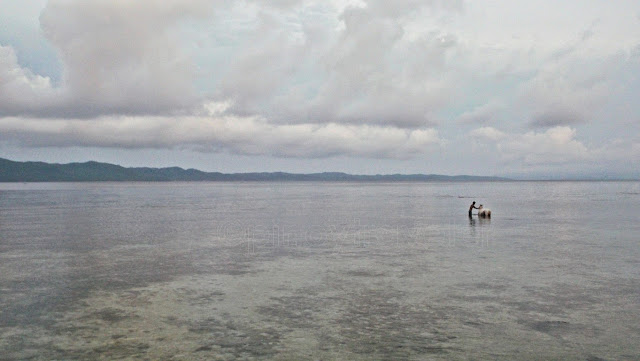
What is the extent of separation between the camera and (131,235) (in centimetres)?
2819

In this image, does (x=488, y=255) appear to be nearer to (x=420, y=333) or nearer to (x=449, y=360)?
(x=420, y=333)

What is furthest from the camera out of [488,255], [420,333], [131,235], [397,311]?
[131,235]

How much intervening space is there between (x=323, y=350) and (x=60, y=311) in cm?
693

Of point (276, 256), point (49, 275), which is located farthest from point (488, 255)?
point (49, 275)

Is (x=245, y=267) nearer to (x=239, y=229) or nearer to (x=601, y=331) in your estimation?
(x=601, y=331)

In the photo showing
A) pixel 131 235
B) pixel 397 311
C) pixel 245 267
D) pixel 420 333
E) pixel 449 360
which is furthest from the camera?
pixel 131 235

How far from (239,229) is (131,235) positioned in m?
6.49

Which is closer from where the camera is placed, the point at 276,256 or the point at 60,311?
the point at 60,311

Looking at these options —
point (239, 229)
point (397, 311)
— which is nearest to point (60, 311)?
point (397, 311)

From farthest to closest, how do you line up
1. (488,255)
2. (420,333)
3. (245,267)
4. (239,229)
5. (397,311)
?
(239,229)
(488,255)
(245,267)
(397,311)
(420,333)

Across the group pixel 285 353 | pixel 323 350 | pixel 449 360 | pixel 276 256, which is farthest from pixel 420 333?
pixel 276 256

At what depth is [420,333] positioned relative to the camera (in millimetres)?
10344

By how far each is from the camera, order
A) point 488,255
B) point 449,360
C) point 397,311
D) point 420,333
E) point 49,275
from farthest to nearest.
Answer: point 488,255 < point 49,275 < point 397,311 < point 420,333 < point 449,360

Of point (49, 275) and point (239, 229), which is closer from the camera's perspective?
point (49, 275)
